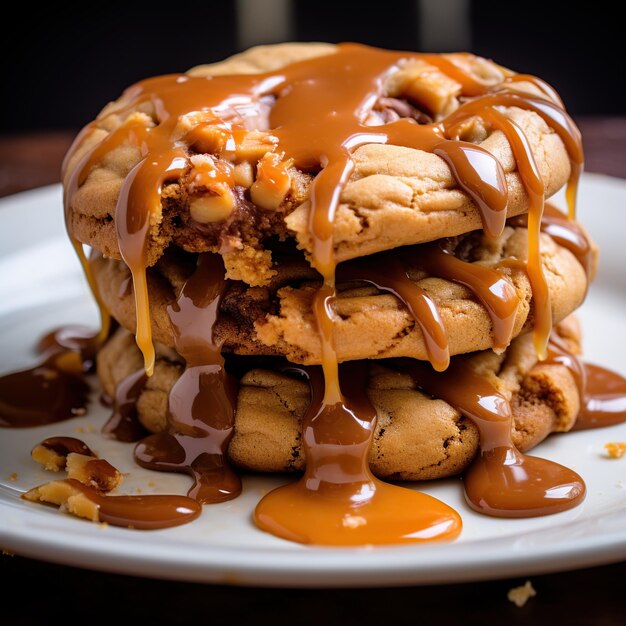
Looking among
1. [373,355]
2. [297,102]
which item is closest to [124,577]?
[373,355]

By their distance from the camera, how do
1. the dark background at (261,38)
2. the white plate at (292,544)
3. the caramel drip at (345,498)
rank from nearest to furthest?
the white plate at (292,544) → the caramel drip at (345,498) → the dark background at (261,38)

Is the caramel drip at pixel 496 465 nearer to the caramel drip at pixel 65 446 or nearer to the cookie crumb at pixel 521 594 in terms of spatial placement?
the cookie crumb at pixel 521 594

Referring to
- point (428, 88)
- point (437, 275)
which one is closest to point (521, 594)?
point (437, 275)

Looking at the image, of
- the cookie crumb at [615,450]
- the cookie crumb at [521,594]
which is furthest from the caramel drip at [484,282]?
the cookie crumb at [521,594]

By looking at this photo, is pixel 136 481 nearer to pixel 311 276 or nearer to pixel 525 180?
pixel 311 276

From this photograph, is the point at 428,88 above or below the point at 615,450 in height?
above

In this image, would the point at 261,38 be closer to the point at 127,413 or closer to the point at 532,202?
the point at 127,413
